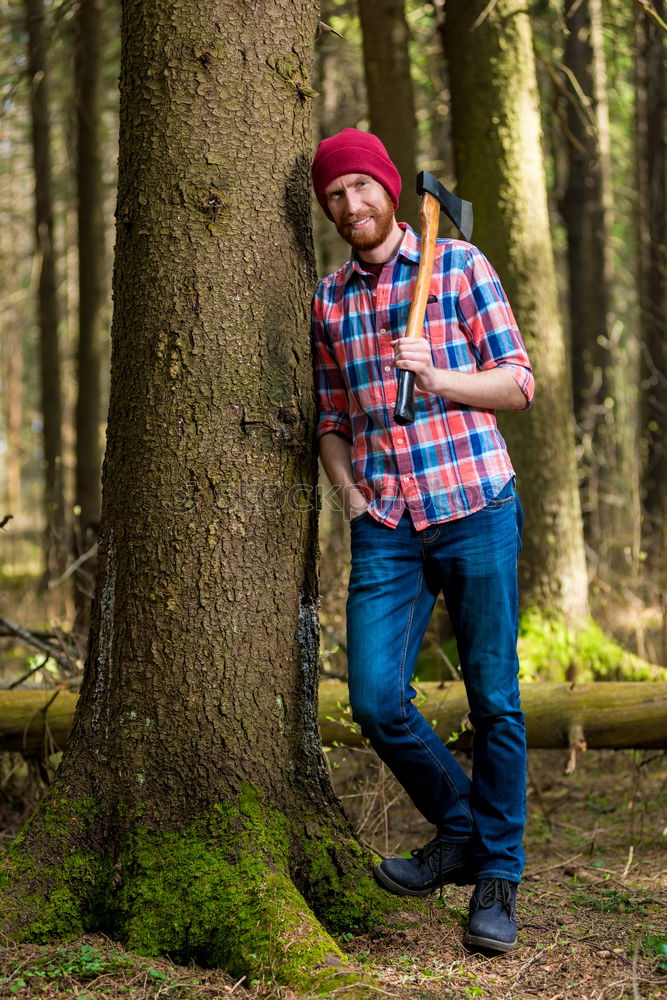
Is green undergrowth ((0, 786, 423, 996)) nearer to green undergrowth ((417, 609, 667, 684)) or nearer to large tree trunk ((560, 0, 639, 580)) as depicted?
green undergrowth ((417, 609, 667, 684))

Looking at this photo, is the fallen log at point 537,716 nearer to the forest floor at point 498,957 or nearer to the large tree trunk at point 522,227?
the forest floor at point 498,957

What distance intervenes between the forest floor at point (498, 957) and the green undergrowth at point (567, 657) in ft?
4.03

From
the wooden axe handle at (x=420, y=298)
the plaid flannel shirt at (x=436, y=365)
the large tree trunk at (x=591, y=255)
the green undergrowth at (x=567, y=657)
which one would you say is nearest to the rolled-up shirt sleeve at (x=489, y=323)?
the plaid flannel shirt at (x=436, y=365)

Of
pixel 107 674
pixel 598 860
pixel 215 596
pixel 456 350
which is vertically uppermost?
pixel 456 350

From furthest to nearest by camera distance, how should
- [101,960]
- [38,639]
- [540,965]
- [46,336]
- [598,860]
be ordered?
[46,336], [38,639], [598,860], [540,965], [101,960]

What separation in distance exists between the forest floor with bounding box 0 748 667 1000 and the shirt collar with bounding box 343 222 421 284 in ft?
7.17

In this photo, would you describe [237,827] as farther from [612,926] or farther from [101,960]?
[612,926]

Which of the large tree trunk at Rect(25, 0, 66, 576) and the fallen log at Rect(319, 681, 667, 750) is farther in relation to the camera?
the large tree trunk at Rect(25, 0, 66, 576)

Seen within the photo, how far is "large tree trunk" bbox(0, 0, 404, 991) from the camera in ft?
9.96

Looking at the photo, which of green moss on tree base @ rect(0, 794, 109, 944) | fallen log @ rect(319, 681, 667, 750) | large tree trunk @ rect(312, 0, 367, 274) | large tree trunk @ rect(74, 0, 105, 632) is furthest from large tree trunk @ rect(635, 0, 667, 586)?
green moss on tree base @ rect(0, 794, 109, 944)

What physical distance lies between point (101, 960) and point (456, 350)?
2166mm

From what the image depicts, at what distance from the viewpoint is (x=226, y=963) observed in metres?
2.81

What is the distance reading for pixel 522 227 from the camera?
247 inches

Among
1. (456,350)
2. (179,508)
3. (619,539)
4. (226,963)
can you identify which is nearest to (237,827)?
(226,963)
